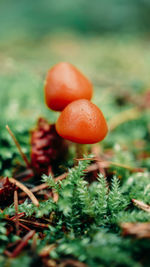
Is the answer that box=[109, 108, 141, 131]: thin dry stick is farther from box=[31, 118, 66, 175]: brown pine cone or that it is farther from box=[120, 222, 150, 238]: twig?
box=[120, 222, 150, 238]: twig

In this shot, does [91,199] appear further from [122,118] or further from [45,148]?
[122,118]

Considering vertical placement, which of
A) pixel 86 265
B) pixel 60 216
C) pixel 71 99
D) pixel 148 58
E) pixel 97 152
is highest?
pixel 148 58

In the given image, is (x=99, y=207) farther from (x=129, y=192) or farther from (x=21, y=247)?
(x=21, y=247)

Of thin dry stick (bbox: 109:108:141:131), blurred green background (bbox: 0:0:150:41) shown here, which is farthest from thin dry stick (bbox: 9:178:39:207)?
blurred green background (bbox: 0:0:150:41)

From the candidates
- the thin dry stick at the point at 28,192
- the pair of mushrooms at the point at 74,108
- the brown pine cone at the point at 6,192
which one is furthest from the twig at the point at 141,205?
the brown pine cone at the point at 6,192

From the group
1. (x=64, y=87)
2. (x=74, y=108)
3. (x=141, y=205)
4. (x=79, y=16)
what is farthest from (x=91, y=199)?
(x=79, y=16)

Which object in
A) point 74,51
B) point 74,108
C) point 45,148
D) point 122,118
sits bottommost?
point 45,148

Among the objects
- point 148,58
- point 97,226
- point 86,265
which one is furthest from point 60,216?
point 148,58
